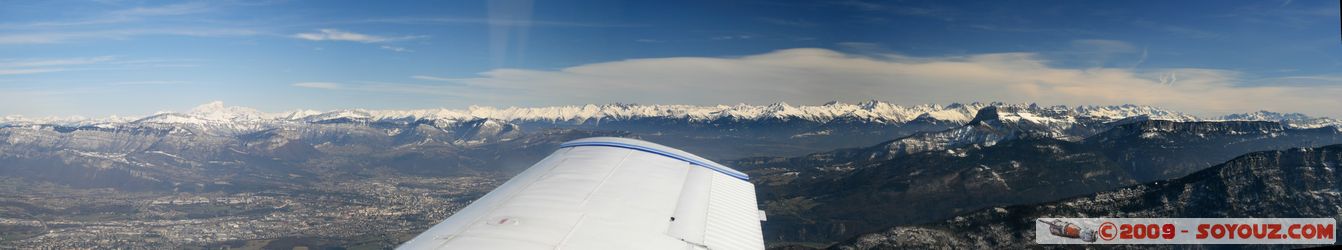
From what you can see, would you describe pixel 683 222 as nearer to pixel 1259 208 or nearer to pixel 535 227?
pixel 535 227

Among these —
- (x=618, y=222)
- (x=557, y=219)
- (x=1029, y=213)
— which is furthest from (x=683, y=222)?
(x=1029, y=213)

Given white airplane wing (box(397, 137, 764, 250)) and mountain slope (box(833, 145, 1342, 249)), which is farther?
mountain slope (box(833, 145, 1342, 249))

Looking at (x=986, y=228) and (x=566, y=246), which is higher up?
(x=566, y=246)

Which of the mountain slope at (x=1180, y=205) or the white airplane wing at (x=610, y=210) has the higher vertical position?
the white airplane wing at (x=610, y=210)

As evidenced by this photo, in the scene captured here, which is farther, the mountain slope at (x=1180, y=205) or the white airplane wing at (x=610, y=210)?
the mountain slope at (x=1180, y=205)

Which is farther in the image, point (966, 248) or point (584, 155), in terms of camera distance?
point (966, 248)

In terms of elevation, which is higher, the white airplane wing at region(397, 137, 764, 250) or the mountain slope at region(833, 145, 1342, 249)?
the white airplane wing at region(397, 137, 764, 250)

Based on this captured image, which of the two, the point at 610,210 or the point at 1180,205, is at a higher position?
the point at 610,210

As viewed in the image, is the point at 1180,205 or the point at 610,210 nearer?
the point at 610,210
